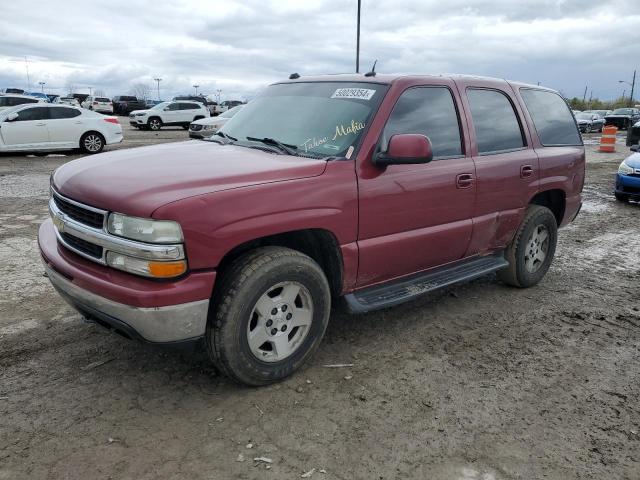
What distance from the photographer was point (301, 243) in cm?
348

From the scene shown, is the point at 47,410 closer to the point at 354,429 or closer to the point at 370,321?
the point at 354,429

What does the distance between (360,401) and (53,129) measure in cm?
1473

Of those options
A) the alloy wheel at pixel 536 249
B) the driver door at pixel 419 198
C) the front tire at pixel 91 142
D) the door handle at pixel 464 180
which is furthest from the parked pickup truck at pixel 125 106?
the door handle at pixel 464 180

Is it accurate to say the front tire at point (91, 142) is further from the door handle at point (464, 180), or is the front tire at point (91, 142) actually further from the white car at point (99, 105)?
the white car at point (99, 105)

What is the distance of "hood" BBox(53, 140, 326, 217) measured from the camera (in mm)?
2789

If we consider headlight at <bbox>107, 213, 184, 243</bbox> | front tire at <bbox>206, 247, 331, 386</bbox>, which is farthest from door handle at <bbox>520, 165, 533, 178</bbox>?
headlight at <bbox>107, 213, 184, 243</bbox>

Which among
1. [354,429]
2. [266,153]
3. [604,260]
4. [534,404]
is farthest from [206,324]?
[604,260]

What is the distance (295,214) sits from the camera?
10.2 ft

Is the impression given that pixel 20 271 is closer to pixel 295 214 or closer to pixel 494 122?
pixel 295 214

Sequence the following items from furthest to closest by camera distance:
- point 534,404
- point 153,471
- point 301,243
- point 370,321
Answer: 1. point 370,321
2. point 301,243
3. point 534,404
4. point 153,471

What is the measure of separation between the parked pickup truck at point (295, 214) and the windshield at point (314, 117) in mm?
13

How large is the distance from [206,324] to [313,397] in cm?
77

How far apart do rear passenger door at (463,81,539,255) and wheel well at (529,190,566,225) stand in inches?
16.9

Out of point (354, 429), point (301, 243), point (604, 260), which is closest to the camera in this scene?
point (354, 429)
